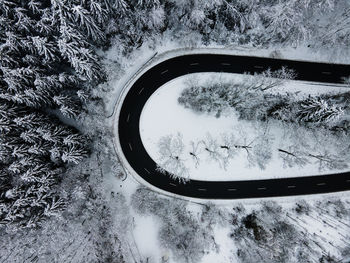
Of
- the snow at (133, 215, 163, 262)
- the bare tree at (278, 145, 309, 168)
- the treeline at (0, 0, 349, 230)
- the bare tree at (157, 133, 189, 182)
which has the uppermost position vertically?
the treeline at (0, 0, 349, 230)

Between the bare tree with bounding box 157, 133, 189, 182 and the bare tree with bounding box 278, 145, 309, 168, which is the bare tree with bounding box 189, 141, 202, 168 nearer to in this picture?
the bare tree with bounding box 157, 133, 189, 182

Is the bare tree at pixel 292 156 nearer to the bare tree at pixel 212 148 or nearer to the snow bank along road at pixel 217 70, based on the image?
the snow bank along road at pixel 217 70

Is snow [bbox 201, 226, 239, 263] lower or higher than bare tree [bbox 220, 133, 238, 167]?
lower

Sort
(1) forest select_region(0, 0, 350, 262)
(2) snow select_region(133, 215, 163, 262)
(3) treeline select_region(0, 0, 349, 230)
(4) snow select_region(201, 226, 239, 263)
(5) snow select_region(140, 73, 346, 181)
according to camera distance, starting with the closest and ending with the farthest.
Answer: (3) treeline select_region(0, 0, 349, 230) → (1) forest select_region(0, 0, 350, 262) → (4) snow select_region(201, 226, 239, 263) → (2) snow select_region(133, 215, 163, 262) → (5) snow select_region(140, 73, 346, 181)

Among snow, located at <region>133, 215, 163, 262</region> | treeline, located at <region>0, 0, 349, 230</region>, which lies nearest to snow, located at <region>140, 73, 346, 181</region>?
treeline, located at <region>0, 0, 349, 230</region>

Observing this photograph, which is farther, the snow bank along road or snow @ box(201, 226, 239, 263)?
the snow bank along road

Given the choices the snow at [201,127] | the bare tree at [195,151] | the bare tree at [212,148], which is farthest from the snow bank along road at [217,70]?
the bare tree at [212,148]

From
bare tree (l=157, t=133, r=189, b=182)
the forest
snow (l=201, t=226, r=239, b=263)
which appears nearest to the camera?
the forest
